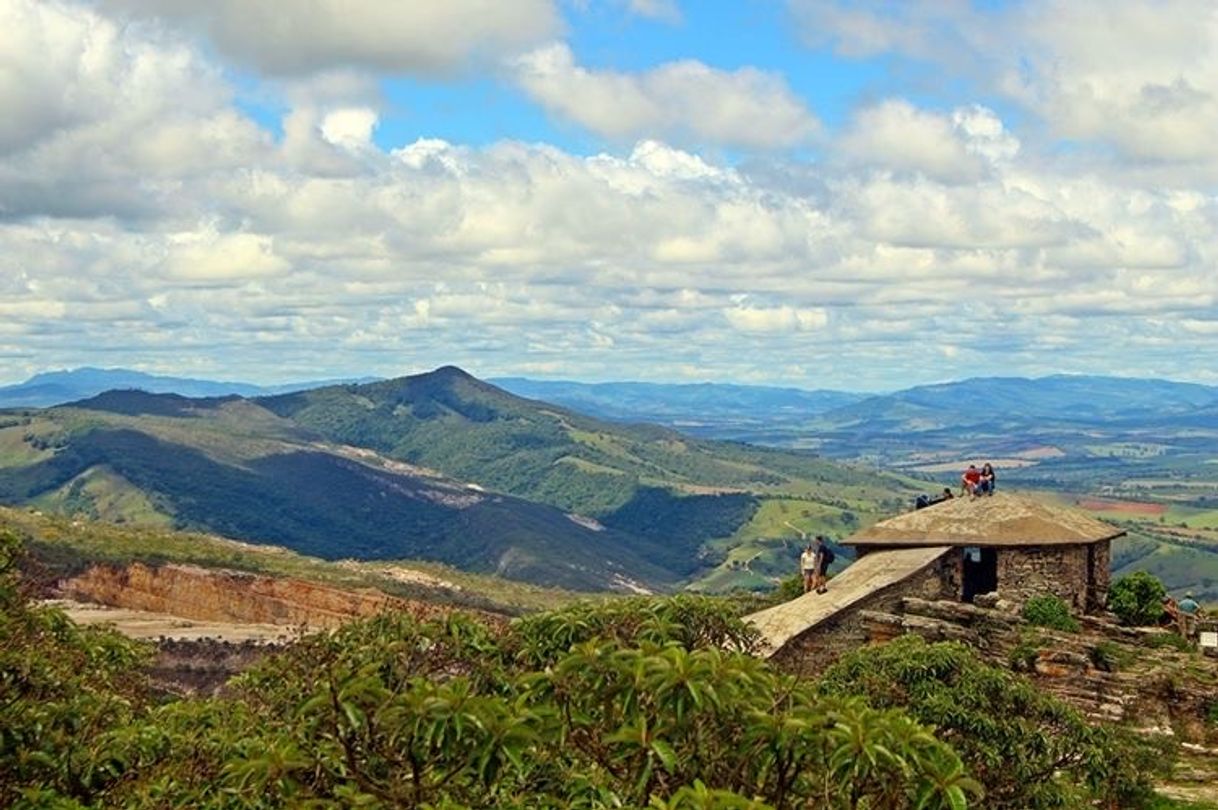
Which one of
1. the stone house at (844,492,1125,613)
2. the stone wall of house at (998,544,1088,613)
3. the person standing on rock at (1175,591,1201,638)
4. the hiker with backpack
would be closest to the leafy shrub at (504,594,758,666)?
the hiker with backpack

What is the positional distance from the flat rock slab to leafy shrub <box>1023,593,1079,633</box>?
2.86 meters

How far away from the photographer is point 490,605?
85875mm

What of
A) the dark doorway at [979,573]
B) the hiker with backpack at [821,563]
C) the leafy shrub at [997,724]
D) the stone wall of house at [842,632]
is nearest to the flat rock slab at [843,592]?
the stone wall of house at [842,632]

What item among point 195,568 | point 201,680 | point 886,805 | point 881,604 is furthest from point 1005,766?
point 195,568

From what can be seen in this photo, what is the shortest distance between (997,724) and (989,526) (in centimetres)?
1790

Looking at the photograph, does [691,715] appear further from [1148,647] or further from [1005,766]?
[1148,647]

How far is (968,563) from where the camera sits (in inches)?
1403

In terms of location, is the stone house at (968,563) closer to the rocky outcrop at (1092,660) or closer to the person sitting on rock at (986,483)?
the rocky outcrop at (1092,660)

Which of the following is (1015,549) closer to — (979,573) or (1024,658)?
(979,573)

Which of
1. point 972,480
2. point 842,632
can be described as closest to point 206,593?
point 972,480

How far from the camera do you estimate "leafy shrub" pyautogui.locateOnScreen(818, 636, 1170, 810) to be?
57.8 feet

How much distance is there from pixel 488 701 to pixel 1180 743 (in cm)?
2272

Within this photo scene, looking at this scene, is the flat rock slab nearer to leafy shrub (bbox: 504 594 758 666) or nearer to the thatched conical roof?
the thatched conical roof

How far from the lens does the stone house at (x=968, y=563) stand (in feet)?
105
